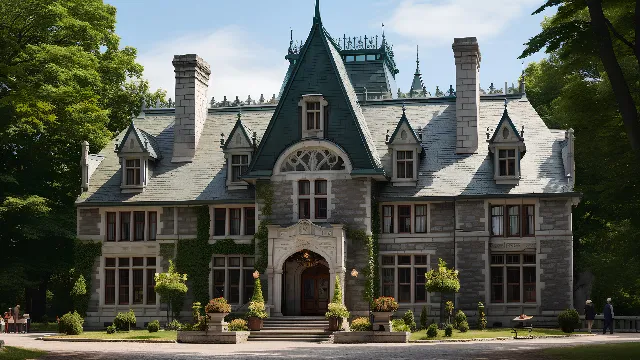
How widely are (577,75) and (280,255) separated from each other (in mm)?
14451

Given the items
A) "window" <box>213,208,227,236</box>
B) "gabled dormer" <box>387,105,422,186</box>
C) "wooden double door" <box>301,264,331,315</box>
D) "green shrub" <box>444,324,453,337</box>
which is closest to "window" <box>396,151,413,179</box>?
"gabled dormer" <box>387,105,422,186</box>

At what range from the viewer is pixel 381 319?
3794 cm

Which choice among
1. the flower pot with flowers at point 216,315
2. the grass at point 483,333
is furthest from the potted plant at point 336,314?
the flower pot with flowers at point 216,315

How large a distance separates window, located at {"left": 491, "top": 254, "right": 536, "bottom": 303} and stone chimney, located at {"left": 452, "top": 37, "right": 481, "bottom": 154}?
556cm

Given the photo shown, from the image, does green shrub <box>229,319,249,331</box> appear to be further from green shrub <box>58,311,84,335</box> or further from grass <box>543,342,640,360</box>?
grass <box>543,342,640,360</box>

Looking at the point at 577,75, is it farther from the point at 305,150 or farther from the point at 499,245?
the point at 305,150

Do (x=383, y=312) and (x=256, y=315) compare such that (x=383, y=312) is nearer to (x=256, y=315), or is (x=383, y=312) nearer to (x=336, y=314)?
(x=336, y=314)

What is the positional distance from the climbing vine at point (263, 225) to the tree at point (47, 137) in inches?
414

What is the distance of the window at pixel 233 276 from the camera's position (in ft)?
153

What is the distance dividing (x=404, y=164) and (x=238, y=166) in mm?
7496

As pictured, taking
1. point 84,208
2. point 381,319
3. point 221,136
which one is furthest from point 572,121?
point 84,208

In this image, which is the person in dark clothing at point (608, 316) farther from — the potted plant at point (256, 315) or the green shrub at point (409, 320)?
the potted plant at point (256, 315)

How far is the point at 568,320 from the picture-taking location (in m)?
41.0

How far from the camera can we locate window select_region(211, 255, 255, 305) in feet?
153
